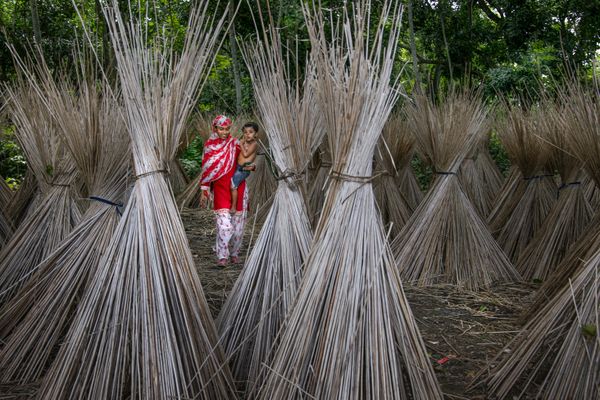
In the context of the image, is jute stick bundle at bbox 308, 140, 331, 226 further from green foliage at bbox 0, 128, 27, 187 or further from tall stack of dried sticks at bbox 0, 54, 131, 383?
green foliage at bbox 0, 128, 27, 187

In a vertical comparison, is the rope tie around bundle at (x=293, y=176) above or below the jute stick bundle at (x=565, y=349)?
above

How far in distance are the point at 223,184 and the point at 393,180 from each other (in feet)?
5.45

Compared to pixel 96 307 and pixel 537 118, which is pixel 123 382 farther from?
pixel 537 118

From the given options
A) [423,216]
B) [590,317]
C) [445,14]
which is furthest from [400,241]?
[445,14]

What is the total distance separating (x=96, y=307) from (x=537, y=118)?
13.0 ft

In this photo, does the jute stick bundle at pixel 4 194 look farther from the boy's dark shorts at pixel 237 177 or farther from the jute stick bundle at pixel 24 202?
the boy's dark shorts at pixel 237 177

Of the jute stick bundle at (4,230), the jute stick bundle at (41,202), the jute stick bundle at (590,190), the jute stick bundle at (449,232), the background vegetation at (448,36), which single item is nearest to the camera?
the jute stick bundle at (41,202)

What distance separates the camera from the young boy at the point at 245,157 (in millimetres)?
4898

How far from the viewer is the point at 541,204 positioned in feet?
17.7

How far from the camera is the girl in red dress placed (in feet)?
16.2

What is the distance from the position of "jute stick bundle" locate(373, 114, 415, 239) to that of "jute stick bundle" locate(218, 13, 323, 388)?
2421 mm

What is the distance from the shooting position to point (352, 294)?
2262mm

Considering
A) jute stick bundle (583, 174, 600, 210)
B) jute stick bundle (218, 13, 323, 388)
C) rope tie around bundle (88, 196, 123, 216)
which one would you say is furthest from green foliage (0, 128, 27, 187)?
jute stick bundle (583, 174, 600, 210)

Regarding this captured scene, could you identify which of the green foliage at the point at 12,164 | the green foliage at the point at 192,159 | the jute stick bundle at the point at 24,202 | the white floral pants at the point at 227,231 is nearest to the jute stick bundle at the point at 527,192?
the white floral pants at the point at 227,231
